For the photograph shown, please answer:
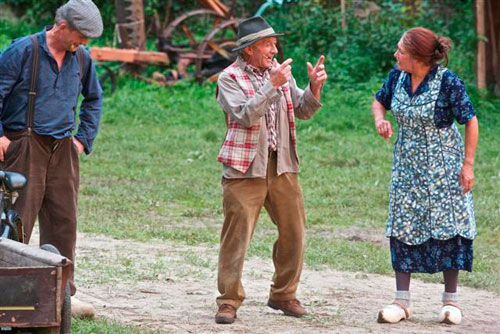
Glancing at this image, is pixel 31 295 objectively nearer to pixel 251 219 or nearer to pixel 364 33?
pixel 251 219

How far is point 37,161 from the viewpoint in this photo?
586 cm

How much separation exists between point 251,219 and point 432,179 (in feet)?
3.64

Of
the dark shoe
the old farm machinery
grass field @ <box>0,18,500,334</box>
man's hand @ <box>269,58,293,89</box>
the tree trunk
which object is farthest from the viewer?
the old farm machinery

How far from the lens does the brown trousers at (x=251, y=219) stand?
5.89 metres

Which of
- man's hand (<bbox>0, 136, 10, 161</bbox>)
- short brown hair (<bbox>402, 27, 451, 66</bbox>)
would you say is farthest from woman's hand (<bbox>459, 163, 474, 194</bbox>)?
man's hand (<bbox>0, 136, 10, 161</bbox>)

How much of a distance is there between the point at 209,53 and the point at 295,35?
1950mm

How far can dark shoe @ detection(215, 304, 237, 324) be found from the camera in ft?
19.3

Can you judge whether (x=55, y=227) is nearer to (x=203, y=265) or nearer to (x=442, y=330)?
(x=203, y=265)

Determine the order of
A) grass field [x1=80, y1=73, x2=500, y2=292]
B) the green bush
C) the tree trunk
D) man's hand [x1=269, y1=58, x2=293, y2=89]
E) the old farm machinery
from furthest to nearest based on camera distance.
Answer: the old farm machinery, the green bush, the tree trunk, grass field [x1=80, y1=73, x2=500, y2=292], man's hand [x1=269, y1=58, x2=293, y2=89]

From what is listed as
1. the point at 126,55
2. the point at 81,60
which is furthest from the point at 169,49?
the point at 81,60

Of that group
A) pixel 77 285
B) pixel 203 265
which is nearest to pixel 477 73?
pixel 203 265

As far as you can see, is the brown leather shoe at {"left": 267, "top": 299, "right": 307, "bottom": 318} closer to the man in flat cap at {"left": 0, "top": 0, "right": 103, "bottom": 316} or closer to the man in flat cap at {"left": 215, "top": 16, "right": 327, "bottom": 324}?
the man in flat cap at {"left": 215, "top": 16, "right": 327, "bottom": 324}

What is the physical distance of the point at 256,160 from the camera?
5.84m

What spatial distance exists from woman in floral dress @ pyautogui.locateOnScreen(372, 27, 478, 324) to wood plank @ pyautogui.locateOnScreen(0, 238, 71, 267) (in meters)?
2.24
